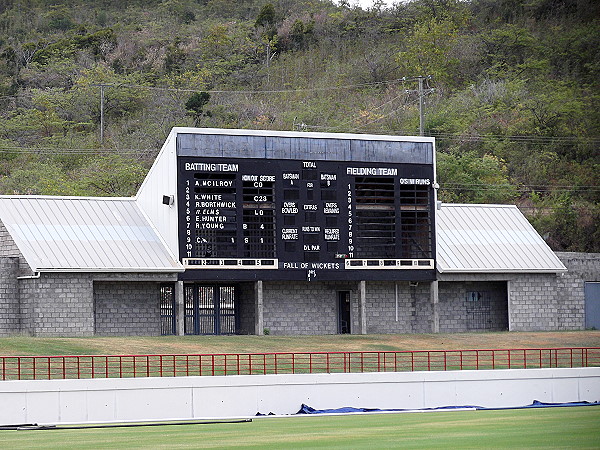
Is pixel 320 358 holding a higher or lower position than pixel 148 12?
lower

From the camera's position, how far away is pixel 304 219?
44.9m

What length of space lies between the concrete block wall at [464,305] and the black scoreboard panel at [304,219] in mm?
3033

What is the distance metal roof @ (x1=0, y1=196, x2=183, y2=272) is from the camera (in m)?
43.2

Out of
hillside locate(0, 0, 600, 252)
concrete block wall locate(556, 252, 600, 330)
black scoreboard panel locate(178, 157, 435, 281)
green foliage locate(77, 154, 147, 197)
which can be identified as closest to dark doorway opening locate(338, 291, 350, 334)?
black scoreboard panel locate(178, 157, 435, 281)

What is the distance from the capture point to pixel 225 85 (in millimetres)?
102375

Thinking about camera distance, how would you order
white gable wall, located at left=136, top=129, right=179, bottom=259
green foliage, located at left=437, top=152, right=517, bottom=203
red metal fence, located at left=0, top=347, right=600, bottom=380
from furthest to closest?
green foliage, located at left=437, top=152, right=517, bottom=203 < white gable wall, located at left=136, top=129, right=179, bottom=259 < red metal fence, located at left=0, top=347, right=600, bottom=380

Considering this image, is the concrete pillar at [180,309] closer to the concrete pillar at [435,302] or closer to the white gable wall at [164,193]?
the white gable wall at [164,193]

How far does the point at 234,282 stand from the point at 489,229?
13134mm

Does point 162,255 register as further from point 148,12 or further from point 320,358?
point 148,12

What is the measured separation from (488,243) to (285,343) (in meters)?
12.9

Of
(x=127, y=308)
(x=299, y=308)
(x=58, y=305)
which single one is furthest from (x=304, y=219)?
(x=58, y=305)

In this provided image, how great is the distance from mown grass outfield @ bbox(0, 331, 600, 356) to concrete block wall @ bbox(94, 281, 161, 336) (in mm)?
1984

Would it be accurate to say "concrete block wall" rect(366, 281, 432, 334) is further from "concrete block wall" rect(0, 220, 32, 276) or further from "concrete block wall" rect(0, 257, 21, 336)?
"concrete block wall" rect(0, 257, 21, 336)

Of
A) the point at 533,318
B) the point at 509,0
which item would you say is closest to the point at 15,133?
the point at 509,0
